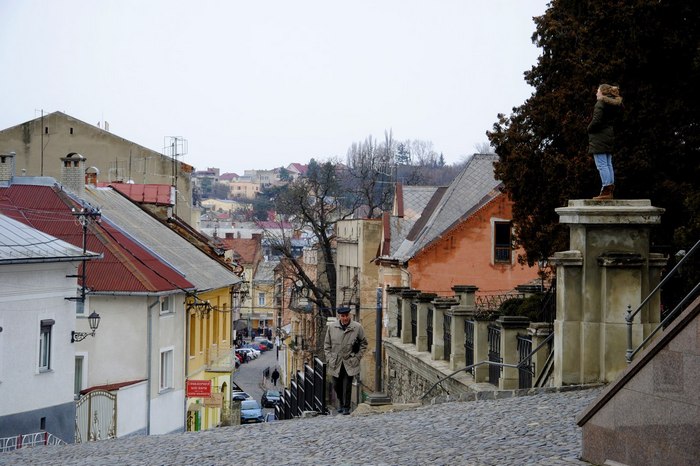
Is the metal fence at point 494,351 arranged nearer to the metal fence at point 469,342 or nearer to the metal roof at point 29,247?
the metal fence at point 469,342

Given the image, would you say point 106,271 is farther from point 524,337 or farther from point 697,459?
point 697,459

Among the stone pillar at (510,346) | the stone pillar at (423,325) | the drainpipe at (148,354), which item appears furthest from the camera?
the drainpipe at (148,354)

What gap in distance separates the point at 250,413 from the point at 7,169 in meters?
18.1

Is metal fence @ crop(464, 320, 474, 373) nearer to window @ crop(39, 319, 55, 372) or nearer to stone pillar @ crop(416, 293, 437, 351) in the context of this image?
stone pillar @ crop(416, 293, 437, 351)

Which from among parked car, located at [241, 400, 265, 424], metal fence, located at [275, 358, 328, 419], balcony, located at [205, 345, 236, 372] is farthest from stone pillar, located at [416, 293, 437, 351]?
parked car, located at [241, 400, 265, 424]

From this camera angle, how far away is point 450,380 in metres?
21.1

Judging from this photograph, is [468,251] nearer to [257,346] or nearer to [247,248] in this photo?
[257,346]

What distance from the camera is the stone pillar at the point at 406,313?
27375 mm

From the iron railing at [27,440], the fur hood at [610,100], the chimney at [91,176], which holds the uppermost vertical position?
the chimney at [91,176]

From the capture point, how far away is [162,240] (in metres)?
42.1

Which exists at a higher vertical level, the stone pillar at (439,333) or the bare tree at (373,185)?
the bare tree at (373,185)

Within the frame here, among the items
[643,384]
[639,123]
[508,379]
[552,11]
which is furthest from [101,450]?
[552,11]

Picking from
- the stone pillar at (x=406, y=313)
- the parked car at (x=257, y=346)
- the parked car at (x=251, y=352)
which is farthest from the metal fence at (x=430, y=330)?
the parked car at (x=257, y=346)

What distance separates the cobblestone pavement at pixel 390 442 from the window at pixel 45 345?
12735 millimetres
